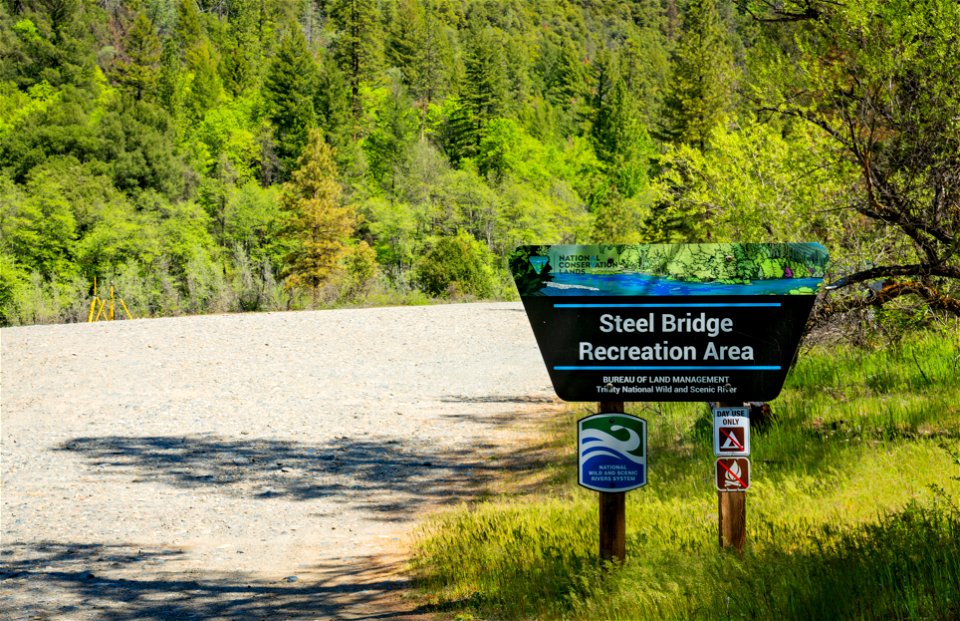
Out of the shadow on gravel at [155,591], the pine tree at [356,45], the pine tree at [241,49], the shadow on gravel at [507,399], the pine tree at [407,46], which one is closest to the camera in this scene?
the shadow on gravel at [155,591]

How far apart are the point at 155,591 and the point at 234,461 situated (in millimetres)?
4949

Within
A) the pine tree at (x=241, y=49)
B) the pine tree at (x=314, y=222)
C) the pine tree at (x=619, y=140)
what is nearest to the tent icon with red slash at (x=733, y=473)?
the pine tree at (x=314, y=222)

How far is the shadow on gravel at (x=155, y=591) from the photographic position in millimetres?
5992

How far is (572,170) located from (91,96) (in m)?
39.8

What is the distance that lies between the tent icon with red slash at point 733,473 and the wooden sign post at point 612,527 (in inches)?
19.2

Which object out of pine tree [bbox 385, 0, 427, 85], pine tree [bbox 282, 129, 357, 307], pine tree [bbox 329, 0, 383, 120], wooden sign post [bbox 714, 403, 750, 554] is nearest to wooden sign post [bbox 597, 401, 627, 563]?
wooden sign post [bbox 714, 403, 750, 554]

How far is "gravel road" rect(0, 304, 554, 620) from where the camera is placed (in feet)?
22.0

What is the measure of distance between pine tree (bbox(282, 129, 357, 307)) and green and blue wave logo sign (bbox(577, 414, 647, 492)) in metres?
51.8

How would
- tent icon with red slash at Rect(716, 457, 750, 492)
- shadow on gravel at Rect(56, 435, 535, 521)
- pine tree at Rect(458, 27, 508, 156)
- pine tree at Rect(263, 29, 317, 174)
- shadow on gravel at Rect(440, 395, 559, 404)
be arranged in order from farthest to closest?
1. pine tree at Rect(458, 27, 508, 156)
2. pine tree at Rect(263, 29, 317, 174)
3. shadow on gravel at Rect(440, 395, 559, 404)
4. shadow on gravel at Rect(56, 435, 535, 521)
5. tent icon with red slash at Rect(716, 457, 750, 492)

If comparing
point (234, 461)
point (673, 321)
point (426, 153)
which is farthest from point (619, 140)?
point (673, 321)

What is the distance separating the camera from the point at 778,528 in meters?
5.79

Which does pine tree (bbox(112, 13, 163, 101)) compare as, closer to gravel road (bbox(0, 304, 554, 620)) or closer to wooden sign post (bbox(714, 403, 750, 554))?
gravel road (bbox(0, 304, 554, 620))

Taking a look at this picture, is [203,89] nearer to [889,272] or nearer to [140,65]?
[140,65]

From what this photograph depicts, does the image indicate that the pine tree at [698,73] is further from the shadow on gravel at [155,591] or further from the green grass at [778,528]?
the shadow on gravel at [155,591]
